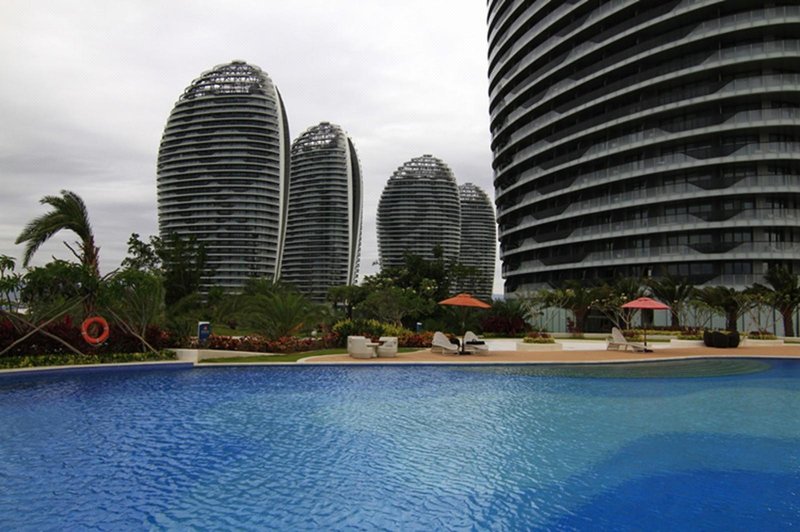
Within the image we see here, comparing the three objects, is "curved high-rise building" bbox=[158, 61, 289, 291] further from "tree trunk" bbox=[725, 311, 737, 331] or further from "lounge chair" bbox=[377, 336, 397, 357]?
"lounge chair" bbox=[377, 336, 397, 357]

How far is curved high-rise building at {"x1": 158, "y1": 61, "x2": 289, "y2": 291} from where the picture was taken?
102625 millimetres

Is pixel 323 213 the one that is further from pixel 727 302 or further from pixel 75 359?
pixel 75 359

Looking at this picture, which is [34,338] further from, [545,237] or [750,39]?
[750,39]

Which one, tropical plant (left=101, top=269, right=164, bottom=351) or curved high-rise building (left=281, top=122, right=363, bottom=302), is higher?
curved high-rise building (left=281, top=122, right=363, bottom=302)

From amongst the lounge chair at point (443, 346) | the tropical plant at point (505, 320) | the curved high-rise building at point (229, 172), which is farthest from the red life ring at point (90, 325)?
the curved high-rise building at point (229, 172)

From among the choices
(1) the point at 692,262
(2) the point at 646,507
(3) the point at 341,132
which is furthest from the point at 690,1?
(3) the point at 341,132

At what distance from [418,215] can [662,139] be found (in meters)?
90.1

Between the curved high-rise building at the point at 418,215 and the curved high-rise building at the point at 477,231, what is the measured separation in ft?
70.4

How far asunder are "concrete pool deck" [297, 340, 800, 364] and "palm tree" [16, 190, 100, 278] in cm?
978

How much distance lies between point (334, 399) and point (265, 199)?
96562 mm

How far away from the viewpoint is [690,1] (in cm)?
4522

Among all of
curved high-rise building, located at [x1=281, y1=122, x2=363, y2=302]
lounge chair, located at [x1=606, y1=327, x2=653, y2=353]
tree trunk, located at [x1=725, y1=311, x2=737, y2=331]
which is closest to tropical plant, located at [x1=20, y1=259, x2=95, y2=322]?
lounge chair, located at [x1=606, y1=327, x2=653, y2=353]

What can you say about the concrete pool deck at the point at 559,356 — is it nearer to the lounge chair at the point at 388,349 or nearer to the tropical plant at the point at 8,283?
the lounge chair at the point at 388,349

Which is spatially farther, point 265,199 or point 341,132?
point 341,132
